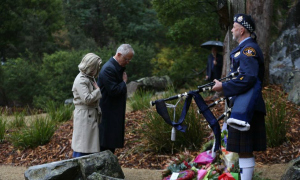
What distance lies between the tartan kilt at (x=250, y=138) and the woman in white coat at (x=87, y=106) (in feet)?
6.14

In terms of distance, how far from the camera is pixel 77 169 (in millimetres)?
5047

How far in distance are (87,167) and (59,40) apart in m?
27.0

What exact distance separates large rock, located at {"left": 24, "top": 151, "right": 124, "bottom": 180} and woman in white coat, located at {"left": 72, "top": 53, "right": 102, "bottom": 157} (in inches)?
9.4

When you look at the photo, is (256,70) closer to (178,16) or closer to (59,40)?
(178,16)

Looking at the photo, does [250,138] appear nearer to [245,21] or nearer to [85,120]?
[245,21]

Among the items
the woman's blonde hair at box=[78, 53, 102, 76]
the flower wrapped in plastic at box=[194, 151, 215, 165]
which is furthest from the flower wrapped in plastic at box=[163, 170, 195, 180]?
the woman's blonde hair at box=[78, 53, 102, 76]

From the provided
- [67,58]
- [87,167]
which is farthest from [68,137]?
[67,58]

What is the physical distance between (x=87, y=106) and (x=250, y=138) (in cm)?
218

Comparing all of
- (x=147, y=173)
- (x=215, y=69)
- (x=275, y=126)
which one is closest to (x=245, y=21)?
(x=275, y=126)

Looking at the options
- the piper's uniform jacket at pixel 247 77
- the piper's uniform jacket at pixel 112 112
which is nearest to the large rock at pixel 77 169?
the piper's uniform jacket at pixel 112 112

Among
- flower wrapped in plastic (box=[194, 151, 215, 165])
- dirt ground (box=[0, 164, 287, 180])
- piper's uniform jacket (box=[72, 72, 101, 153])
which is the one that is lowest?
dirt ground (box=[0, 164, 287, 180])

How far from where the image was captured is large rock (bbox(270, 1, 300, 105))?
8766 mm

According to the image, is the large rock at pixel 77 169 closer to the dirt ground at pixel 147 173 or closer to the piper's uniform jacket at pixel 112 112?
the piper's uniform jacket at pixel 112 112

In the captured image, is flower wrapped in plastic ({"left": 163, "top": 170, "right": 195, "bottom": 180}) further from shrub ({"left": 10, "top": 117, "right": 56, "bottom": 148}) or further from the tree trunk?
the tree trunk
